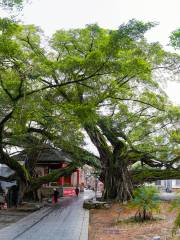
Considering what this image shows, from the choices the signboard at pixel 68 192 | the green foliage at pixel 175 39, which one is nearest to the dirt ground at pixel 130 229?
the green foliage at pixel 175 39

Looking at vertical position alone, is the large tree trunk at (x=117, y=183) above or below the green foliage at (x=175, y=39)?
below

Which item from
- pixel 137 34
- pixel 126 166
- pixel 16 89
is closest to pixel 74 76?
pixel 16 89

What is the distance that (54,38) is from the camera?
22078 millimetres

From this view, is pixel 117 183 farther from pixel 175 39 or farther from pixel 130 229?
pixel 175 39

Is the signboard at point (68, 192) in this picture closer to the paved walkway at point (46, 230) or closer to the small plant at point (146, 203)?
the paved walkway at point (46, 230)

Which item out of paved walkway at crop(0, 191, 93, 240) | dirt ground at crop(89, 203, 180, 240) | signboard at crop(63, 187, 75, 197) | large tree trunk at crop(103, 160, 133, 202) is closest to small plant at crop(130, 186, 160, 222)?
dirt ground at crop(89, 203, 180, 240)

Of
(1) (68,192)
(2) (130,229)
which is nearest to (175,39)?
(2) (130,229)

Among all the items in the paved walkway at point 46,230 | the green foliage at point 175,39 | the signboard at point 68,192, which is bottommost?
the signboard at point 68,192

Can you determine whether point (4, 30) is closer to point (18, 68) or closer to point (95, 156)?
point (18, 68)

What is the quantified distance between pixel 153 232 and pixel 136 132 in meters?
13.6

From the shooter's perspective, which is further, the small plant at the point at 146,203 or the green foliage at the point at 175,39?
the small plant at the point at 146,203

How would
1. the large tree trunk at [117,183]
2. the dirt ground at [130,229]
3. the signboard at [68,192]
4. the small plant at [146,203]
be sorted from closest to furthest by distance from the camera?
the dirt ground at [130,229], the small plant at [146,203], the large tree trunk at [117,183], the signboard at [68,192]

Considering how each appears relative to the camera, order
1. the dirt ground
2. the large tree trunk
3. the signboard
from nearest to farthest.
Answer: the dirt ground → the large tree trunk → the signboard

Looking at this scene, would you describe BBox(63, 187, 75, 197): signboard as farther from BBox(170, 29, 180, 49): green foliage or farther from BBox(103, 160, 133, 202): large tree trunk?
BBox(170, 29, 180, 49): green foliage
